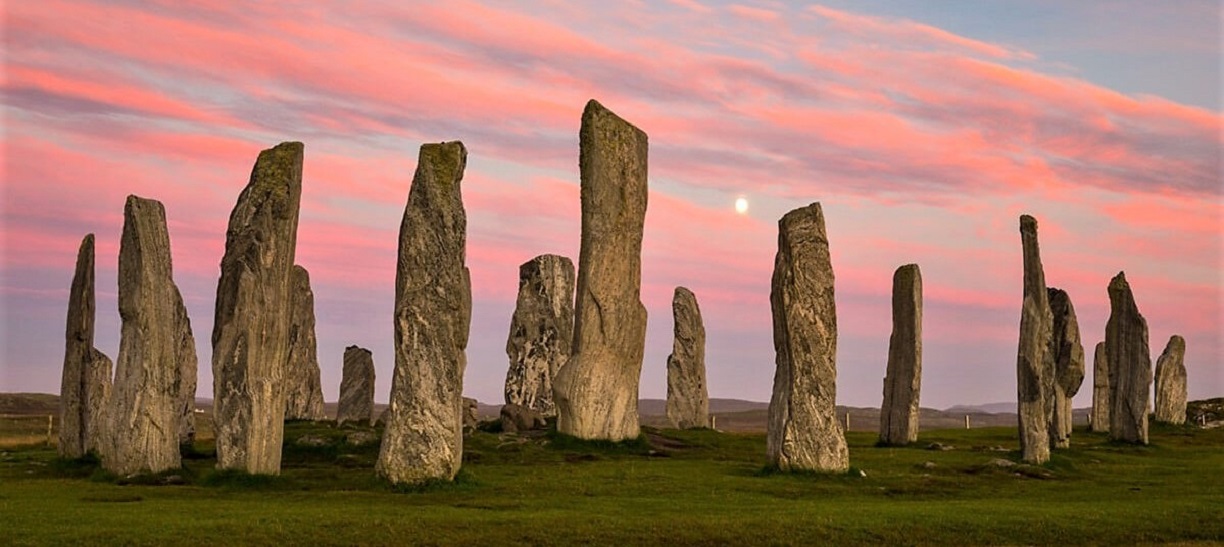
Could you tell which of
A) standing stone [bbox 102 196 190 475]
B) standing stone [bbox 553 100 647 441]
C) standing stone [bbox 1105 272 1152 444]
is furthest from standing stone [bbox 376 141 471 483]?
standing stone [bbox 1105 272 1152 444]

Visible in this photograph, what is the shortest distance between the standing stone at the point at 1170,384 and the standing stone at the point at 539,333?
2647cm

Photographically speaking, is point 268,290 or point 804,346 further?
point 804,346

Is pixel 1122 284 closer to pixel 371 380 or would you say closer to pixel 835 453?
pixel 835 453

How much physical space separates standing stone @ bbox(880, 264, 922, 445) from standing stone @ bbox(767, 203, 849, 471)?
13.7m

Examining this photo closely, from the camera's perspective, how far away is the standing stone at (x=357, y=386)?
59656mm

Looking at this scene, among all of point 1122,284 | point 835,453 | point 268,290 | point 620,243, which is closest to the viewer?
point 268,290

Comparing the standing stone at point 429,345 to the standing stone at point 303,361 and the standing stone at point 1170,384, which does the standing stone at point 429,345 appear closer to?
the standing stone at point 303,361

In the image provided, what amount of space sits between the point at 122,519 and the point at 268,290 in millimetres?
8061

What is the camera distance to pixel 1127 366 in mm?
54312

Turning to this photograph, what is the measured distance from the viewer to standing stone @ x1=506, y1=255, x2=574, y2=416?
58.4 meters

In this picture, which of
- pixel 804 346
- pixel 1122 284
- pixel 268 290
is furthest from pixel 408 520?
pixel 1122 284

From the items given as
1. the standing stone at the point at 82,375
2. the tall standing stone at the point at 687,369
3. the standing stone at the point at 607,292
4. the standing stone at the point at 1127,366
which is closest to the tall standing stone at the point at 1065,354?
the standing stone at the point at 1127,366

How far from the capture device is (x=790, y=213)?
37000 millimetres

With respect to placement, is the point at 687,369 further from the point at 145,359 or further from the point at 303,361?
the point at 145,359
